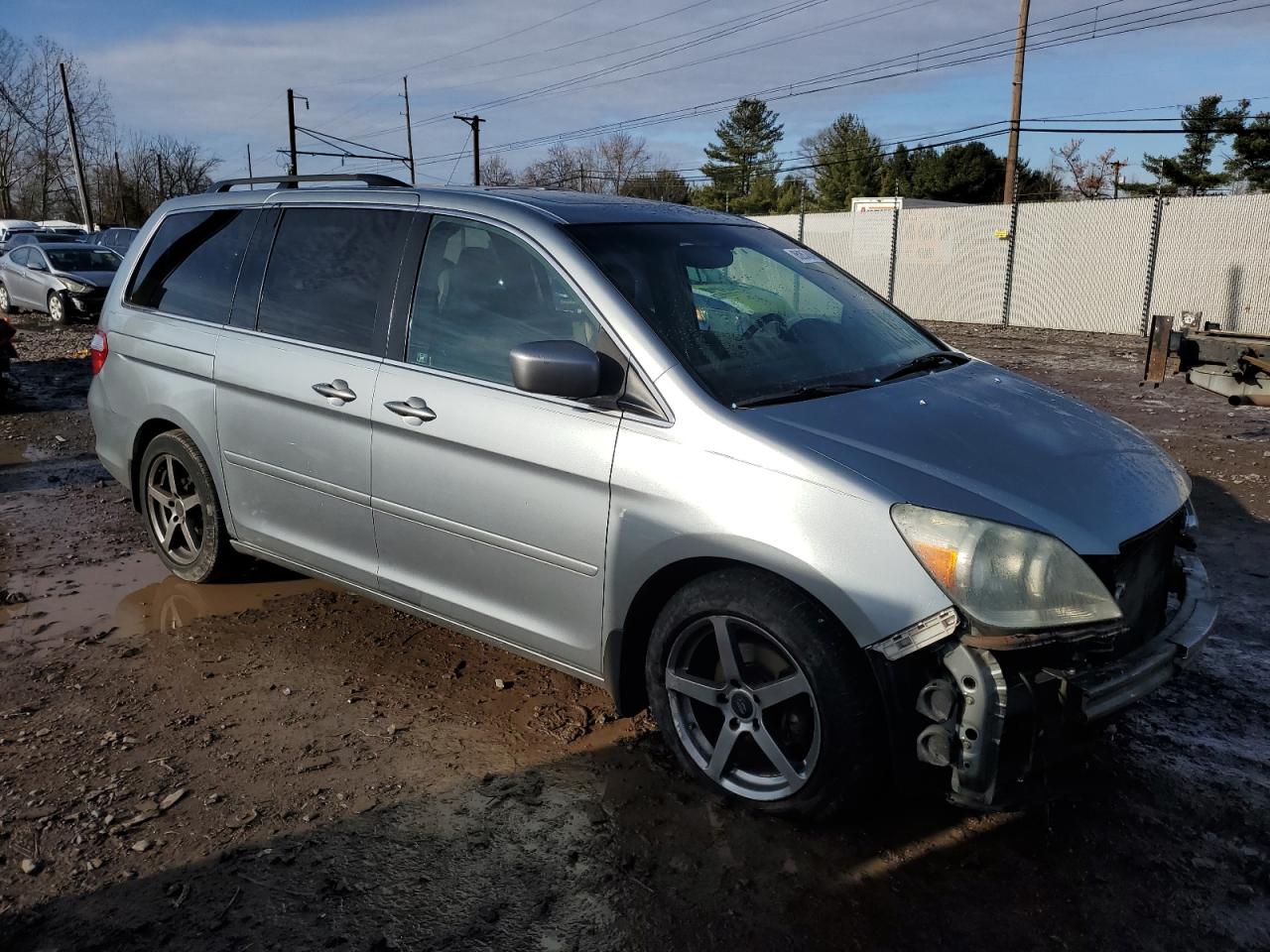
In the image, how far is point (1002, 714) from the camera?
254 cm

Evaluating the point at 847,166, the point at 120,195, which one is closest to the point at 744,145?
the point at 847,166

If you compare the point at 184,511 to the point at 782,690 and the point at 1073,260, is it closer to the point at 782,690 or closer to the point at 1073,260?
the point at 782,690

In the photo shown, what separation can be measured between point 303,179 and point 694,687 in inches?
125

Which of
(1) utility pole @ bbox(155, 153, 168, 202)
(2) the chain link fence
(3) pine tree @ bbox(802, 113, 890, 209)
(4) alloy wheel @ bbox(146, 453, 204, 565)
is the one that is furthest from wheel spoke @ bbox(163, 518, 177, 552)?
(1) utility pole @ bbox(155, 153, 168, 202)

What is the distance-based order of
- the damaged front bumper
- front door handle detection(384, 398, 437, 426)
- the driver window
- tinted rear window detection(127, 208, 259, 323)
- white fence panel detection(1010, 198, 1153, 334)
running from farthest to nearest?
white fence panel detection(1010, 198, 1153, 334), tinted rear window detection(127, 208, 259, 323), front door handle detection(384, 398, 437, 426), the driver window, the damaged front bumper

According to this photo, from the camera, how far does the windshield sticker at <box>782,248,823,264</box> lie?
4324 millimetres

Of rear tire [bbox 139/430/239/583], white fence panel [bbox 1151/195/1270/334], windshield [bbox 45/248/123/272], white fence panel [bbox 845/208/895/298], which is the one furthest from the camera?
white fence panel [bbox 845/208/895/298]

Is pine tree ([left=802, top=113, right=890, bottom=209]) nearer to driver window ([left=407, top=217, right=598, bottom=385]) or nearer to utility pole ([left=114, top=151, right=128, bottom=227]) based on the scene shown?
utility pole ([left=114, top=151, right=128, bottom=227])

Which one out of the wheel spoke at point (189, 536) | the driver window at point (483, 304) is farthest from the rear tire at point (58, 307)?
the driver window at point (483, 304)

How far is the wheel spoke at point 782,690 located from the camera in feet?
9.35

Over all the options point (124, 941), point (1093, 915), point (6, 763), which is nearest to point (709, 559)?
point (1093, 915)

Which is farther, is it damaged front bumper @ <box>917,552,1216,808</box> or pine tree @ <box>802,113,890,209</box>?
pine tree @ <box>802,113,890,209</box>

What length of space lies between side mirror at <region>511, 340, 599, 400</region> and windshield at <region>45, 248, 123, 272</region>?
19474 mm

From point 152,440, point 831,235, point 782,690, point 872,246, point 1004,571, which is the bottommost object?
point 782,690
